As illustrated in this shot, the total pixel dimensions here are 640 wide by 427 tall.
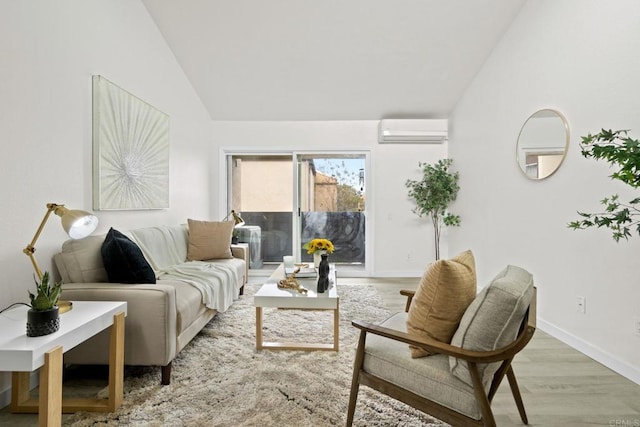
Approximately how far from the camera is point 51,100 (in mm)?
2186

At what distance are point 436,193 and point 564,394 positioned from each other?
3.03 m

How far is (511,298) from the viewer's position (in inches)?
48.4

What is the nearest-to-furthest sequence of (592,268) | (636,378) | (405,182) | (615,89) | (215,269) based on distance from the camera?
(636,378)
(615,89)
(592,268)
(215,269)
(405,182)

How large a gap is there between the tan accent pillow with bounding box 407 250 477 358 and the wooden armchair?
8 centimetres

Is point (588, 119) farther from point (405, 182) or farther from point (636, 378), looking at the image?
point (405, 182)

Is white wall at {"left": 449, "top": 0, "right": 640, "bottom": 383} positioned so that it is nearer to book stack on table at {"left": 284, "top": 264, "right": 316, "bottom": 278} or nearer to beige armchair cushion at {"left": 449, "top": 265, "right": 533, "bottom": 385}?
beige armchair cushion at {"left": 449, "top": 265, "right": 533, "bottom": 385}

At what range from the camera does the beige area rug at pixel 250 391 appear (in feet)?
5.55

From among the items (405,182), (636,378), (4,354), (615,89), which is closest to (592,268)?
(636,378)

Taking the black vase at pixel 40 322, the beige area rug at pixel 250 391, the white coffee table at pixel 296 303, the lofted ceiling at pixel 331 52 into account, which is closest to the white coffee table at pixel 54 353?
the black vase at pixel 40 322

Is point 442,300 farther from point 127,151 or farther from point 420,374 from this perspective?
point 127,151

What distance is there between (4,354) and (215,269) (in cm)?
194

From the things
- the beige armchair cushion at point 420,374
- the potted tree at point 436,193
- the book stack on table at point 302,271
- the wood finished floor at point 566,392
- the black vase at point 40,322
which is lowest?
the wood finished floor at point 566,392

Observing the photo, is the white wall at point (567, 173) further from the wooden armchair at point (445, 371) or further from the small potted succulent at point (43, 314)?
the small potted succulent at point (43, 314)

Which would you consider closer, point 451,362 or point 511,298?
point 511,298
